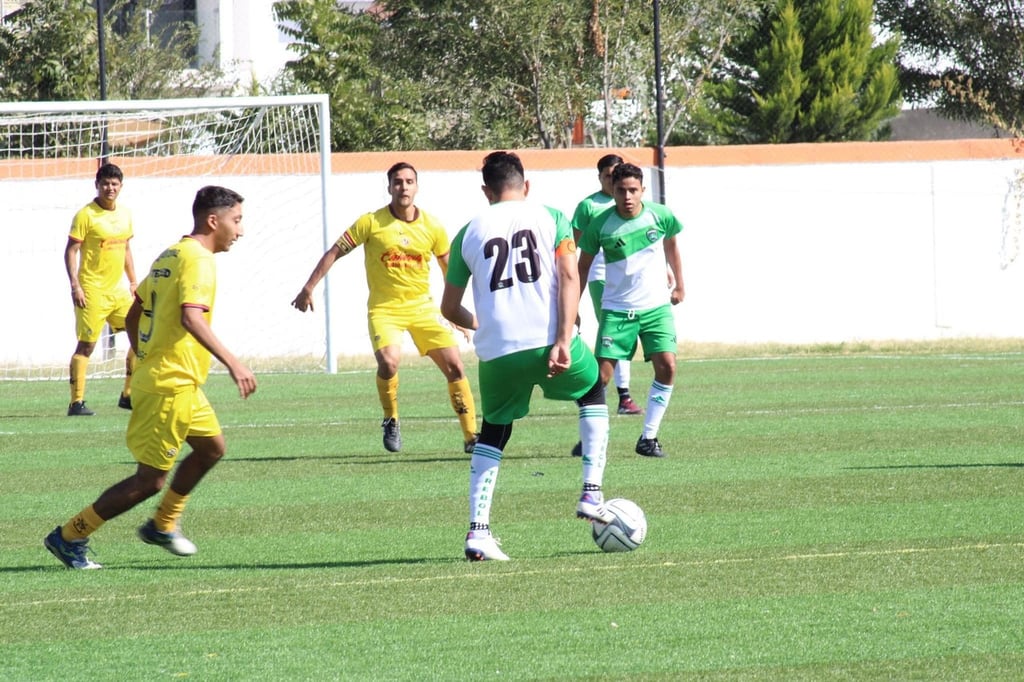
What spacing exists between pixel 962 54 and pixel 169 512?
32.8m

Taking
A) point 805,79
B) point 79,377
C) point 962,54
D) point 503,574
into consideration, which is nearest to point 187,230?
point 79,377

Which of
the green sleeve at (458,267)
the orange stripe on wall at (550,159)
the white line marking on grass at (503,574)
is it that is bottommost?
the white line marking on grass at (503,574)

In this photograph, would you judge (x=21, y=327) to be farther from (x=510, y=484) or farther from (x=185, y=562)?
(x=185, y=562)

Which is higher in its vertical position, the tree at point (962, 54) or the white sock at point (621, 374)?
the tree at point (962, 54)

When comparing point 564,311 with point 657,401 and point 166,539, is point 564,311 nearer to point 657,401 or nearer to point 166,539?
point 166,539

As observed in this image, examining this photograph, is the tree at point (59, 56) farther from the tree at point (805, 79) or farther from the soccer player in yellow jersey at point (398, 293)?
the soccer player in yellow jersey at point (398, 293)

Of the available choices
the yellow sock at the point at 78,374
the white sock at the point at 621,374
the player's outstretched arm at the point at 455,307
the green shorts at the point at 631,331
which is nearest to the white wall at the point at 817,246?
the yellow sock at the point at 78,374

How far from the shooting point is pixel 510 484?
970 centimetres

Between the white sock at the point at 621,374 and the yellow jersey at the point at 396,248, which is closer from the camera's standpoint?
the yellow jersey at the point at 396,248

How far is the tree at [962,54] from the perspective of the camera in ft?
115

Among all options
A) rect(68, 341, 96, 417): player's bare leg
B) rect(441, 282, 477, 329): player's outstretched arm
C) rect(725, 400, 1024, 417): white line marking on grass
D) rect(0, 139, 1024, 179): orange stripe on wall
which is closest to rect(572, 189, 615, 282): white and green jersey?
rect(725, 400, 1024, 417): white line marking on grass

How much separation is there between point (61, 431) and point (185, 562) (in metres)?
6.48

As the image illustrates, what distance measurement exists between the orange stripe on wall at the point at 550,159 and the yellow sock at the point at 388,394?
381 inches

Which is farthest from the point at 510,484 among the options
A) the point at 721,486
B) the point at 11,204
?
the point at 11,204
